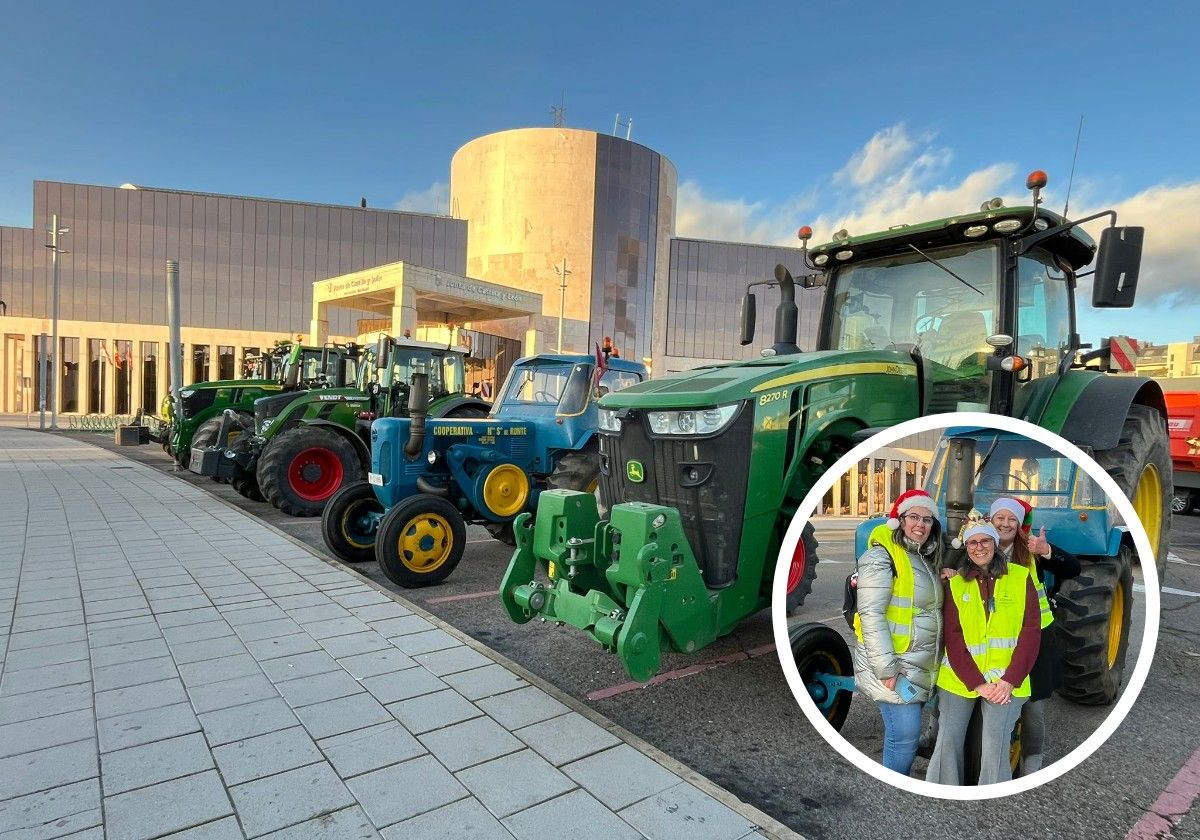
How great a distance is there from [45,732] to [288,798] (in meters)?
1.37

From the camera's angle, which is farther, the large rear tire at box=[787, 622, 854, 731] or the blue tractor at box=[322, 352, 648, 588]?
the blue tractor at box=[322, 352, 648, 588]

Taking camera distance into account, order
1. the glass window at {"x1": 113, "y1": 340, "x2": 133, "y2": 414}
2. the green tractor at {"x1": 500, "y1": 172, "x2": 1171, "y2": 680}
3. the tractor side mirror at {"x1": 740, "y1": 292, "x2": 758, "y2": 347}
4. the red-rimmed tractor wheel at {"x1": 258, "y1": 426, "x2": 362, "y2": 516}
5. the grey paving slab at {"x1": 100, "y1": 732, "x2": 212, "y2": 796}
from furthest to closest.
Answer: the glass window at {"x1": 113, "y1": 340, "x2": 133, "y2": 414} < the red-rimmed tractor wheel at {"x1": 258, "y1": 426, "x2": 362, "y2": 516} < the tractor side mirror at {"x1": 740, "y1": 292, "x2": 758, "y2": 347} < the green tractor at {"x1": 500, "y1": 172, "x2": 1171, "y2": 680} < the grey paving slab at {"x1": 100, "y1": 732, "x2": 212, "y2": 796}

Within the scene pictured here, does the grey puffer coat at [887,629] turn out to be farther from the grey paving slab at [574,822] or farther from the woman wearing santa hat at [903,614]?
the grey paving slab at [574,822]

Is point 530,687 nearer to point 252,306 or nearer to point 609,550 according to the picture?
point 609,550

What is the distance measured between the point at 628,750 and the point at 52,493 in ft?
35.8

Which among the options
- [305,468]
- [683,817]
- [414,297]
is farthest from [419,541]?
[414,297]

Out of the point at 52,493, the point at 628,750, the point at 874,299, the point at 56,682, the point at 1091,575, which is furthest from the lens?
the point at 52,493

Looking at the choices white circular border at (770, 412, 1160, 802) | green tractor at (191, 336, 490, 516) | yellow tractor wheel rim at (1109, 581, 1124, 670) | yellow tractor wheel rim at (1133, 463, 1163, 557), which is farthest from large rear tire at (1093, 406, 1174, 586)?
green tractor at (191, 336, 490, 516)

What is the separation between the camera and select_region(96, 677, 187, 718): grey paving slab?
3.18 meters

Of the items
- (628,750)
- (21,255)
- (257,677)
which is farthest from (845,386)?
(21,255)

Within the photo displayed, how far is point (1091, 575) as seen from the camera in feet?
10.0

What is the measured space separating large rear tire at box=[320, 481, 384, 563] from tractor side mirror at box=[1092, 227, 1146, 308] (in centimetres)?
595

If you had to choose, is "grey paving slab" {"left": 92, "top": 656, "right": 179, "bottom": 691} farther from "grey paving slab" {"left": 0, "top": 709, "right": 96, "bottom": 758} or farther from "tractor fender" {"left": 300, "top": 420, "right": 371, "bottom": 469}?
"tractor fender" {"left": 300, "top": 420, "right": 371, "bottom": 469}

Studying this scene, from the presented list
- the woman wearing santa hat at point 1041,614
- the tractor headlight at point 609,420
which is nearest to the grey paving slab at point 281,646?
the tractor headlight at point 609,420
